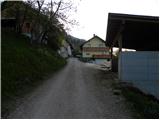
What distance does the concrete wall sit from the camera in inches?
545

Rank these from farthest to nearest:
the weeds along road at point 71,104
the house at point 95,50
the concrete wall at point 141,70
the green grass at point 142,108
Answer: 1. the house at point 95,50
2. the concrete wall at point 141,70
3. the weeds along road at point 71,104
4. the green grass at point 142,108

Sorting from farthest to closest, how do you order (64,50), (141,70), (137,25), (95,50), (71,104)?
(95,50) → (64,50) → (137,25) → (141,70) → (71,104)

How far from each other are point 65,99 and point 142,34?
31.3ft

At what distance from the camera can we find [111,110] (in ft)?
30.1

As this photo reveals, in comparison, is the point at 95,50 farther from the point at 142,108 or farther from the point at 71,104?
the point at 142,108

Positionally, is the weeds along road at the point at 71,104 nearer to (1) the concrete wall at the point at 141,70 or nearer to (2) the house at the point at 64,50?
(1) the concrete wall at the point at 141,70

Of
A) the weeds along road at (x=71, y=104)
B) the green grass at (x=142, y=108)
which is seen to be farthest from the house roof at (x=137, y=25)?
the green grass at (x=142, y=108)

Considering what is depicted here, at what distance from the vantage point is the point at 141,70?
13969 mm

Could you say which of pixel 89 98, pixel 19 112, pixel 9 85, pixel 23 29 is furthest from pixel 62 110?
pixel 23 29

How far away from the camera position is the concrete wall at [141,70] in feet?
45.4

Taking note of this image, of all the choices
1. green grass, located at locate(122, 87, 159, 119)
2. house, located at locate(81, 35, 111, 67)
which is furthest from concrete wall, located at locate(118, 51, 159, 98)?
house, located at locate(81, 35, 111, 67)

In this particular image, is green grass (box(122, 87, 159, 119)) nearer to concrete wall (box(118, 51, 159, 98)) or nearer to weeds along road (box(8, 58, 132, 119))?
weeds along road (box(8, 58, 132, 119))

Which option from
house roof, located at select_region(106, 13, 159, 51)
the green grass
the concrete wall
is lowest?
the green grass

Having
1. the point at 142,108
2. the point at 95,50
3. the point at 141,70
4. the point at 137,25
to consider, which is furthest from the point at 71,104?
the point at 95,50
